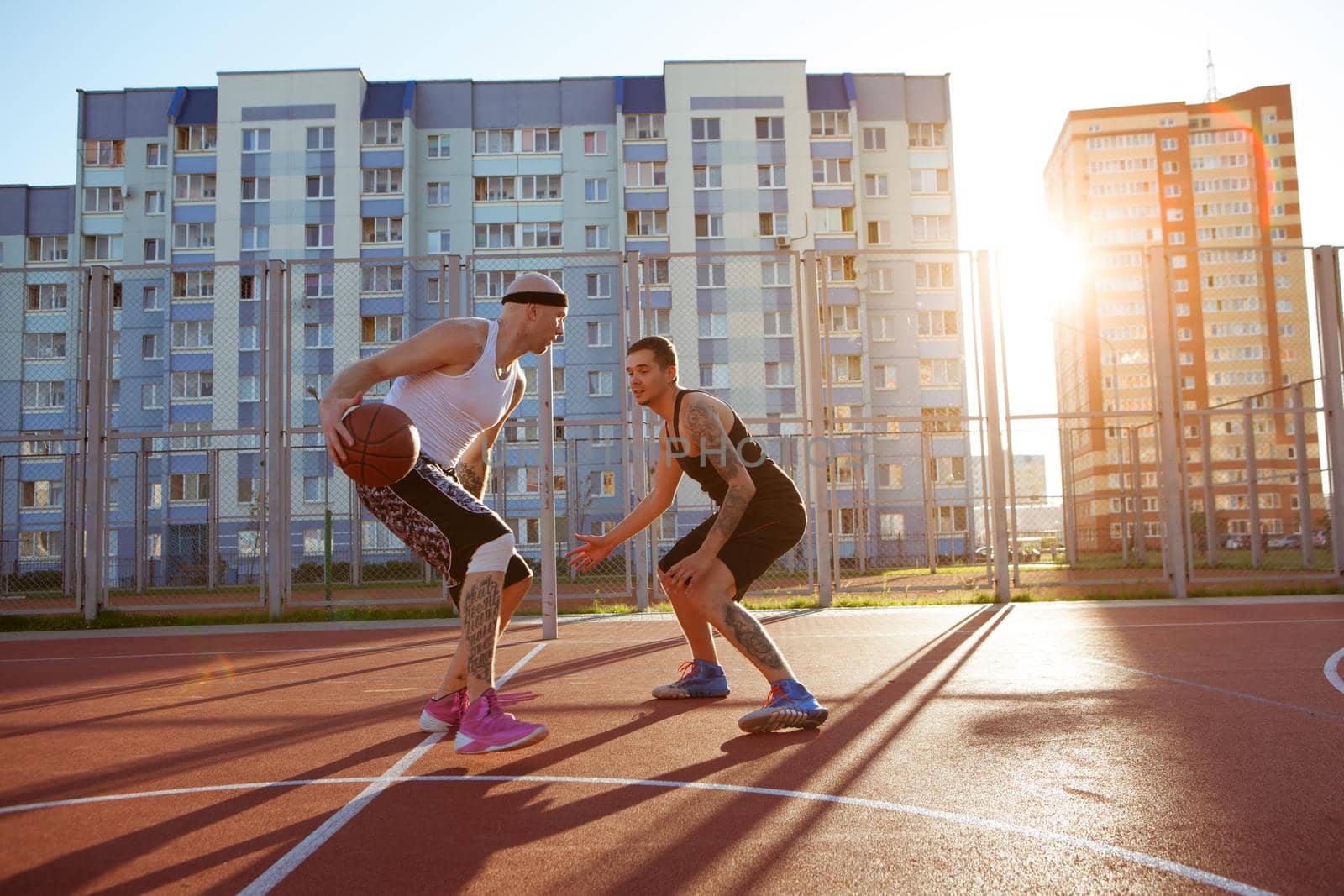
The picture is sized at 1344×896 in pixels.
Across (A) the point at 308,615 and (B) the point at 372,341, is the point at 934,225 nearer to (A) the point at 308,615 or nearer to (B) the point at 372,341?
(B) the point at 372,341

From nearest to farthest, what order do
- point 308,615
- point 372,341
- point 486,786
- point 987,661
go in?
point 486,786, point 987,661, point 308,615, point 372,341

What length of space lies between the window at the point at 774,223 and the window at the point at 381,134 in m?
14.8

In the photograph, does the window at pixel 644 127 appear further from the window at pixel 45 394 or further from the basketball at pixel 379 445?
the basketball at pixel 379 445

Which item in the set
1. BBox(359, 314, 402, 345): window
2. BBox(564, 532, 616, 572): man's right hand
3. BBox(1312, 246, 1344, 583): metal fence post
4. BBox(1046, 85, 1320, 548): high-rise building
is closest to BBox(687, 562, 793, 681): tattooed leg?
BBox(564, 532, 616, 572): man's right hand

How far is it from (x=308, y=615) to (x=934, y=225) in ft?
Result: 118

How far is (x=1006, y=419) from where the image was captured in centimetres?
1293

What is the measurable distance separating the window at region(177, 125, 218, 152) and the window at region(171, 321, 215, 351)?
349 inches

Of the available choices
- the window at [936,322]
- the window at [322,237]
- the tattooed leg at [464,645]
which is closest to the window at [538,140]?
the window at [322,237]

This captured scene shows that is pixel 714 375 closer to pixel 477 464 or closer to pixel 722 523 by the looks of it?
pixel 477 464

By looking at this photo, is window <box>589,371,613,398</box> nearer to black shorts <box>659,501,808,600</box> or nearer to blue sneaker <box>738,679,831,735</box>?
black shorts <box>659,501,808,600</box>

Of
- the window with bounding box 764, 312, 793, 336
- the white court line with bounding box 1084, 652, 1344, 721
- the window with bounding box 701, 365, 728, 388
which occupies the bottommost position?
the white court line with bounding box 1084, 652, 1344, 721

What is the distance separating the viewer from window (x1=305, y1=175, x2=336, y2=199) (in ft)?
135

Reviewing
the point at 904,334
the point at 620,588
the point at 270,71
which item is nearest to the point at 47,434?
the point at 620,588

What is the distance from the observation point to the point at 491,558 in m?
4.08
